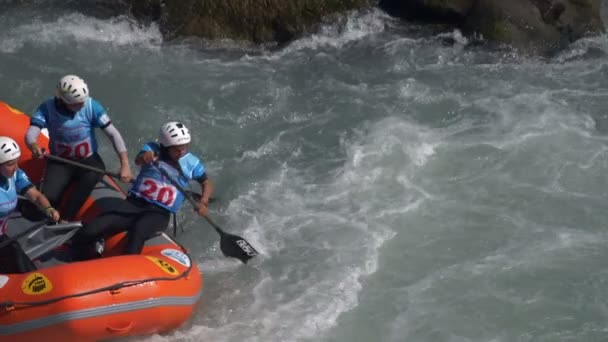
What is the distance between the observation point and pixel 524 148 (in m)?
9.69

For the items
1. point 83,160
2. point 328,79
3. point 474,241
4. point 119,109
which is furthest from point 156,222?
point 328,79

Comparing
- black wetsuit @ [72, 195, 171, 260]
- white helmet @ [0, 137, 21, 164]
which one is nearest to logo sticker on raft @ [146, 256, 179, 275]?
black wetsuit @ [72, 195, 171, 260]

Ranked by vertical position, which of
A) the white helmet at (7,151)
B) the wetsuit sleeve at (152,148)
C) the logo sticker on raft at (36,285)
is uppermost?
the white helmet at (7,151)

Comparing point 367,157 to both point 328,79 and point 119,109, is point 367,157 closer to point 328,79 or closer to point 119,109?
point 328,79

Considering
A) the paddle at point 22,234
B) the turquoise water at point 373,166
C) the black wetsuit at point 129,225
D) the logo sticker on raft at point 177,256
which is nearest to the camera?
the paddle at point 22,234

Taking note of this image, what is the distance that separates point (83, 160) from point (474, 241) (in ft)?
11.5

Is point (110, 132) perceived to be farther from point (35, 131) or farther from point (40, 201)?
point (40, 201)

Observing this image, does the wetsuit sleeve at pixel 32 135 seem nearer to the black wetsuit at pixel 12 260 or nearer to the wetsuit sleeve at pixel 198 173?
the black wetsuit at pixel 12 260

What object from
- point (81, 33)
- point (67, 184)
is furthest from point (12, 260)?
point (81, 33)

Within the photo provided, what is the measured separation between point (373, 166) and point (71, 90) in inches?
132

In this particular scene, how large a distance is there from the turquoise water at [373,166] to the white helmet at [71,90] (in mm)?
1753

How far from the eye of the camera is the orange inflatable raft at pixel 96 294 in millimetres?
6324

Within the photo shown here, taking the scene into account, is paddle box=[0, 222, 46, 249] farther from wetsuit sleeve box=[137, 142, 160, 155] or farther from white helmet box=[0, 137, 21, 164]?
wetsuit sleeve box=[137, 142, 160, 155]

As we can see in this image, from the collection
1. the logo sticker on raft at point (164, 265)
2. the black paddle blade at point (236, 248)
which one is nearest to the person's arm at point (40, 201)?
the logo sticker on raft at point (164, 265)
